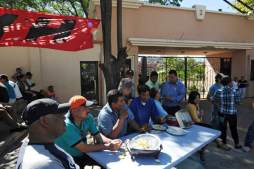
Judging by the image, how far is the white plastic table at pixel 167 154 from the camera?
264 cm

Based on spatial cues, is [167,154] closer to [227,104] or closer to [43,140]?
[43,140]

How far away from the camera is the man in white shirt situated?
5.27ft

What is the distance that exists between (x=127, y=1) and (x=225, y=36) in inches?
207

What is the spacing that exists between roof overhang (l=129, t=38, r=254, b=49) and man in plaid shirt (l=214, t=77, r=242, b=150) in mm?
5185

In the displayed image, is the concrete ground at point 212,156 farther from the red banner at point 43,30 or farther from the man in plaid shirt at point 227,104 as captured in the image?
the red banner at point 43,30

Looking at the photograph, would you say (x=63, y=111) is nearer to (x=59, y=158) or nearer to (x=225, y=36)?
(x=59, y=158)

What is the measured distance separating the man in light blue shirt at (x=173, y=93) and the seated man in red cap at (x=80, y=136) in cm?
295

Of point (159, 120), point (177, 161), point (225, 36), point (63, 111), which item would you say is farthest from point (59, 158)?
point (225, 36)

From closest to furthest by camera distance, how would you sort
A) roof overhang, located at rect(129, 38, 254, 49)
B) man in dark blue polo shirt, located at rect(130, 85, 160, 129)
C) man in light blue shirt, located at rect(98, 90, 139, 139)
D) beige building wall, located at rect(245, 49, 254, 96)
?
man in light blue shirt, located at rect(98, 90, 139, 139)
man in dark blue polo shirt, located at rect(130, 85, 160, 129)
roof overhang, located at rect(129, 38, 254, 49)
beige building wall, located at rect(245, 49, 254, 96)

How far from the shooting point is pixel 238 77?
508 inches

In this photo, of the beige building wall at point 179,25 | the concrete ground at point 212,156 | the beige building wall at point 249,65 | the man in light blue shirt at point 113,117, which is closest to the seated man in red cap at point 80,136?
the man in light blue shirt at point 113,117

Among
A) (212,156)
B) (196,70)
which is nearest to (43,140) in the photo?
(212,156)

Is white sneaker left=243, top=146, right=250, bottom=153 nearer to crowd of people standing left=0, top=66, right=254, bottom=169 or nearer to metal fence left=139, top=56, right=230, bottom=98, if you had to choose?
crowd of people standing left=0, top=66, right=254, bottom=169

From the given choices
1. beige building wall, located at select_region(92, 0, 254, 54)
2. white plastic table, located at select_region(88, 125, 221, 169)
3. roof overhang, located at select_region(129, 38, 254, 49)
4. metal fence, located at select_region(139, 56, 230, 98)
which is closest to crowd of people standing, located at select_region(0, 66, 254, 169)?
white plastic table, located at select_region(88, 125, 221, 169)
